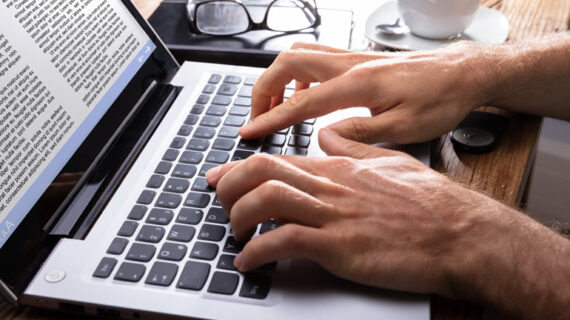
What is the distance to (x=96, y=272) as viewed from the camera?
0.48m

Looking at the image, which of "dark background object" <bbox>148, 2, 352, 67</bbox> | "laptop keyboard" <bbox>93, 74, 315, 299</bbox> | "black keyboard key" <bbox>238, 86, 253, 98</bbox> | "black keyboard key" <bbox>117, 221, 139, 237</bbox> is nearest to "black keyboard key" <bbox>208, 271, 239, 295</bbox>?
"laptop keyboard" <bbox>93, 74, 315, 299</bbox>

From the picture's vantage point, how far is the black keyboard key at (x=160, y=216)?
0.53m

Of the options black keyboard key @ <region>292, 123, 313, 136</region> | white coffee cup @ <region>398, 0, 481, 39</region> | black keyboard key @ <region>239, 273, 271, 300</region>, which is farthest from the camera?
white coffee cup @ <region>398, 0, 481, 39</region>

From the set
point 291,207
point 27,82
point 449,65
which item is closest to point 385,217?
point 291,207

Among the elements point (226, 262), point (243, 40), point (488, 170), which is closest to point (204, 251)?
point (226, 262)

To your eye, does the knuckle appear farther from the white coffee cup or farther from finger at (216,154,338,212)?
the white coffee cup

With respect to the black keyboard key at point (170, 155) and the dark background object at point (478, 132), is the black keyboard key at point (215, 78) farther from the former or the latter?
the dark background object at point (478, 132)

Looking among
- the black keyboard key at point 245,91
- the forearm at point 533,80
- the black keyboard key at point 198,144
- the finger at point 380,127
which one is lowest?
the forearm at point 533,80

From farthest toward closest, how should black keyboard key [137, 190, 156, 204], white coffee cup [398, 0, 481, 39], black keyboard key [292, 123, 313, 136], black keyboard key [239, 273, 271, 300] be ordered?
1. white coffee cup [398, 0, 481, 39]
2. black keyboard key [292, 123, 313, 136]
3. black keyboard key [137, 190, 156, 204]
4. black keyboard key [239, 273, 271, 300]

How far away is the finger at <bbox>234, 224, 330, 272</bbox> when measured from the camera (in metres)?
0.46

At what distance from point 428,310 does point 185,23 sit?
647 millimetres

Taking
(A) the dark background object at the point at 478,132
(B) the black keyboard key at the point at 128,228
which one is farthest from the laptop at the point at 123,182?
(A) the dark background object at the point at 478,132

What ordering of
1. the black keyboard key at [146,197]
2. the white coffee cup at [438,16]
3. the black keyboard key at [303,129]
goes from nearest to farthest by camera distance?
the black keyboard key at [146,197] → the black keyboard key at [303,129] → the white coffee cup at [438,16]

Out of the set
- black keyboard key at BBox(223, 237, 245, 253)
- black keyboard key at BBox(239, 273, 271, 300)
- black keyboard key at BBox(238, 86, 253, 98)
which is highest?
black keyboard key at BBox(223, 237, 245, 253)
